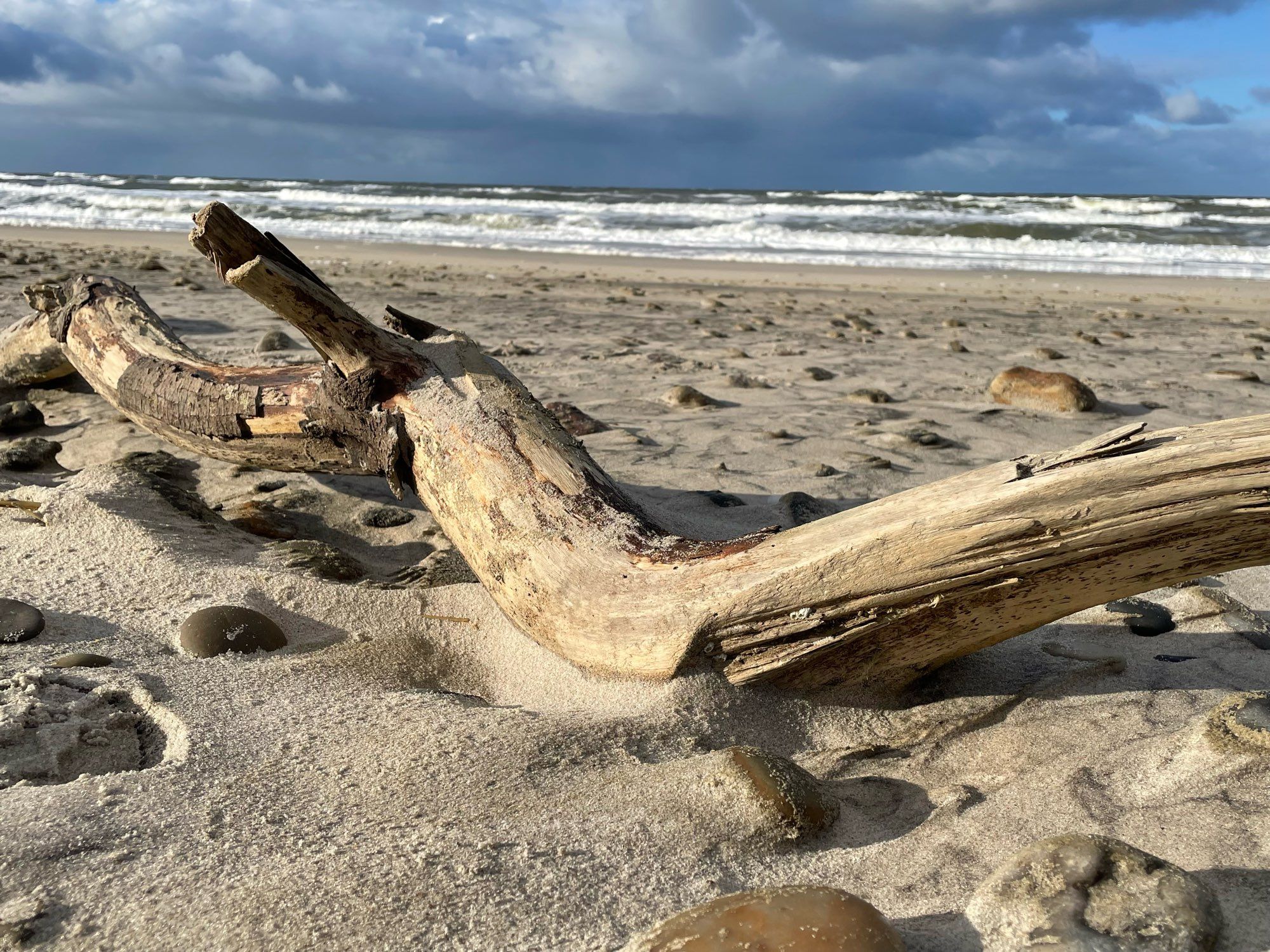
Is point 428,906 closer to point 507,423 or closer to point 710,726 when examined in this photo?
point 710,726

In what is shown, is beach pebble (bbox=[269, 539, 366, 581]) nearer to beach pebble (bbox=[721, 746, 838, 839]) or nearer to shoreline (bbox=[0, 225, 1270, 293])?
beach pebble (bbox=[721, 746, 838, 839])

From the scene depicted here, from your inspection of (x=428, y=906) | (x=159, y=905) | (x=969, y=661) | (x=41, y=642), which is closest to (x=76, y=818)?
(x=159, y=905)

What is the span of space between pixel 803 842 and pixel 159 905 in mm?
1032

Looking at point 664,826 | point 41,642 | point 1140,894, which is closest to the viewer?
point 1140,894

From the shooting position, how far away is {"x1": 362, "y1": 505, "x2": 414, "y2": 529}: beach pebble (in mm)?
3398

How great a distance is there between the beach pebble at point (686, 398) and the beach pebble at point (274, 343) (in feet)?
8.06

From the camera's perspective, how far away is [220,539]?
299cm

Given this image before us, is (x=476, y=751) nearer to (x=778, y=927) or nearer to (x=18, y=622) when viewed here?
(x=778, y=927)

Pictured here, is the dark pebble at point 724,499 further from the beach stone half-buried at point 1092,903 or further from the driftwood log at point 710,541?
the beach stone half-buried at point 1092,903

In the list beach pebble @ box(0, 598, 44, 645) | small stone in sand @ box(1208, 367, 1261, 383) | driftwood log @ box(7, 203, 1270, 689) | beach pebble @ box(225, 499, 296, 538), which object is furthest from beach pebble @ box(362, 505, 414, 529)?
small stone in sand @ box(1208, 367, 1261, 383)

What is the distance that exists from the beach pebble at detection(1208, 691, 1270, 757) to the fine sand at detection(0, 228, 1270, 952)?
28 millimetres

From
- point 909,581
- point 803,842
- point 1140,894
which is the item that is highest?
point 909,581

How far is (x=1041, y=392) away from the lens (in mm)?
5023

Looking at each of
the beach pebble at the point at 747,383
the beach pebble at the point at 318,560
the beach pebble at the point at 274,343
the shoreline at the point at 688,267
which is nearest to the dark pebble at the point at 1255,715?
the beach pebble at the point at 318,560
